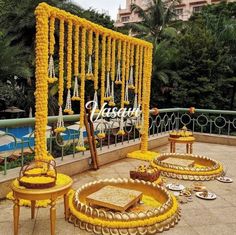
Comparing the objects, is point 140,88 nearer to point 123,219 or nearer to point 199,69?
point 123,219

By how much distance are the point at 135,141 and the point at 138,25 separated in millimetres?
14674

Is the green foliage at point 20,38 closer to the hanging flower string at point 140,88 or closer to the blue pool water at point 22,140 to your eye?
the blue pool water at point 22,140

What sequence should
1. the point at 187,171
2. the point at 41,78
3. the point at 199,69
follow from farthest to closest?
the point at 199,69 < the point at 187,171 < the point at 41,78

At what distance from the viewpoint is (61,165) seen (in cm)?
435

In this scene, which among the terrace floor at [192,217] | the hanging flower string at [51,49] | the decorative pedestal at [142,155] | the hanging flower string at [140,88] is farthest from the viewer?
the decorative pedestal at [142,155]

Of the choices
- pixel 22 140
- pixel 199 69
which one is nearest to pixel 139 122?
pixel 22 140

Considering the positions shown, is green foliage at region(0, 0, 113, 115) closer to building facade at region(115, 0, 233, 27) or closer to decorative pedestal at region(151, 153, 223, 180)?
decorative pedestal at region(151, 153, 223, 180)

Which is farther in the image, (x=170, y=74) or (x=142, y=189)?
(x=170, y=74)

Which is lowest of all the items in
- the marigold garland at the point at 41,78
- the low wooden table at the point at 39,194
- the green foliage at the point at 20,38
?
the low wooden table at the point at 39,194

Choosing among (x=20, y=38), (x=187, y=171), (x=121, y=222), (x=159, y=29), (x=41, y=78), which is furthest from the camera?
(x=159, y=29)

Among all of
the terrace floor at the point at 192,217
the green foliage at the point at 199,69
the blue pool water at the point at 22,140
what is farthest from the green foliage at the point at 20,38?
the terrace floor at the point at 192,217

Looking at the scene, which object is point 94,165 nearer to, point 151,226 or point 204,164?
point 204,164

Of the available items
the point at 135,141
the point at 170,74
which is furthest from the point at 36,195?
the point at 170,74

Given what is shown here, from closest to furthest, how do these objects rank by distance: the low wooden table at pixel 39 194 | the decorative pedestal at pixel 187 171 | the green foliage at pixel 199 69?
the low wooden table at pixel 39 194
the decorative pedestal at pixel 187 171
the green foliage at pixel 199 69
